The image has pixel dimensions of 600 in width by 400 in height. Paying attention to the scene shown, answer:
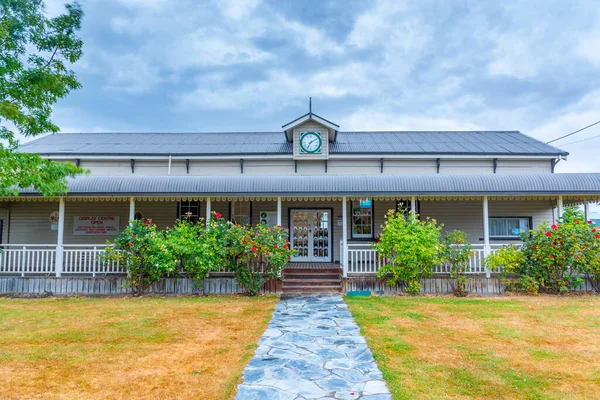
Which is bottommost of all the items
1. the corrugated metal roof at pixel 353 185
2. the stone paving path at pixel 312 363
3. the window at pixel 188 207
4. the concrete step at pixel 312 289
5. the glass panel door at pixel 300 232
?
the stone paving path at pixel 312 363

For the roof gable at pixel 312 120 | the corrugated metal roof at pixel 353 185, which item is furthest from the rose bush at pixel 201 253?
the roof gable at pixel 312 120

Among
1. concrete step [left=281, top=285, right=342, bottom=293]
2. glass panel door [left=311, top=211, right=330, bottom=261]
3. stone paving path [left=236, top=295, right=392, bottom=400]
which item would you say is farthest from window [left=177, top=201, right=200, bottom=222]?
stone paving path [left=236, top=295, right=392, bottom=400]

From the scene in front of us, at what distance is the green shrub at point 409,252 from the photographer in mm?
8312

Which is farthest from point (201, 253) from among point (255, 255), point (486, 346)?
point (486, 346)

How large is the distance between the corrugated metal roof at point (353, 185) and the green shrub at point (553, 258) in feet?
3.36

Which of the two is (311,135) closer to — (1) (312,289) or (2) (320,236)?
(2) (320,236)

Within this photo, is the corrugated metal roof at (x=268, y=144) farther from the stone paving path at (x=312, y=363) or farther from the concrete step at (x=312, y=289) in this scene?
the stone paving path at (x=312, y=363)

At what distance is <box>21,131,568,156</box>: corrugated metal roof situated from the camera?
12391 millimetres

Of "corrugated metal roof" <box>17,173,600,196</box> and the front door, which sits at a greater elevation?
"corrugated metal roof" <box>17,173,600,196</box>

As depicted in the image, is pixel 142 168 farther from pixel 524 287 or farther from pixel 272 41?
pixel 272 41

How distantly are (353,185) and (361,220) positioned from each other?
294cm

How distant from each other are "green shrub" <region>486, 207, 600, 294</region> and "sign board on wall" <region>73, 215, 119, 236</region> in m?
11.7

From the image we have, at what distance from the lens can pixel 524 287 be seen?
8.51 m

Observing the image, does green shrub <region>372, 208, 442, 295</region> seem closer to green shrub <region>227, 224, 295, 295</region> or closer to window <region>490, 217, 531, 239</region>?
green shrub <region>227, 224, 295, 295</region>
